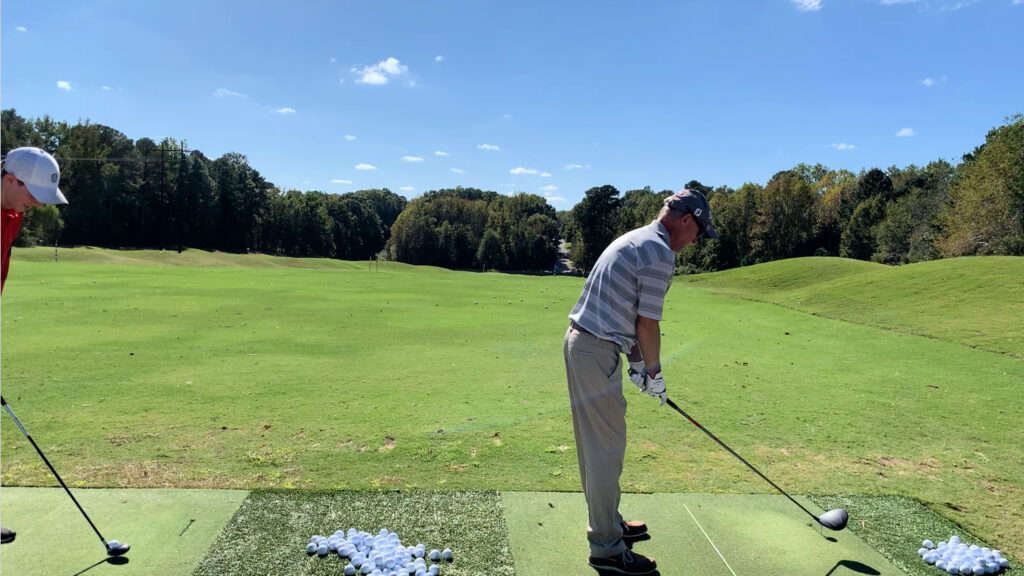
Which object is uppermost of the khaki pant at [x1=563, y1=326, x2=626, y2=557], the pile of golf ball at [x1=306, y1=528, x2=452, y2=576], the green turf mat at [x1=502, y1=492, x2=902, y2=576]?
the khaki pant at [x1=563, y1=326, x2=626, y2=557]

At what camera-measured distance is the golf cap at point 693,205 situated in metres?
3.72

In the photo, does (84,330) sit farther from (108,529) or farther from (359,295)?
(359,295)

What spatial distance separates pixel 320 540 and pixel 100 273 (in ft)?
102

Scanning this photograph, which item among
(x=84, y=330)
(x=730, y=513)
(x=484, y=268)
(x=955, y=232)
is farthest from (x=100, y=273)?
(x=484, y=268)

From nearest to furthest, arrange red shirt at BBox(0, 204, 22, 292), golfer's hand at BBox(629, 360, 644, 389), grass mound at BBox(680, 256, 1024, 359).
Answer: red shirt at BBox(0, 204, 22, 292)
golfer's hand at BBox(629, 360, 644, 389)
grass mound at BBox(680, 256, 1024, 359)

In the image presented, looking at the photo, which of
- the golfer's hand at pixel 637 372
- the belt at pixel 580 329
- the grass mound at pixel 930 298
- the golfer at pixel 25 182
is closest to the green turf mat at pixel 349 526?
the golfer's hand at pixel 637 372

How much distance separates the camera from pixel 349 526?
4078mm

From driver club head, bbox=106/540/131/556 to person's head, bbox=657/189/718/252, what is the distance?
12.9ft

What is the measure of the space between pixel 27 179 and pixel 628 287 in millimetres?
3493

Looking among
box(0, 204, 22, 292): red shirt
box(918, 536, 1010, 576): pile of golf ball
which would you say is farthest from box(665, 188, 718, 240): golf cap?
box(0, 204, 22, 292): red shirt

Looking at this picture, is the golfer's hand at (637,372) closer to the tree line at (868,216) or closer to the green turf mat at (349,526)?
the green turf mat at (349,526)

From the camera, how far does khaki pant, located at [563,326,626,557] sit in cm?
361

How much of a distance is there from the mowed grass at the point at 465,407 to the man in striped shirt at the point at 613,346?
1.19 m

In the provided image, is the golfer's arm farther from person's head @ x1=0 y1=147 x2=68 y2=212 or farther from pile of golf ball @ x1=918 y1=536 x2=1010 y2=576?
person's head @ x1=0 y1=147 x2=68 y2=212
